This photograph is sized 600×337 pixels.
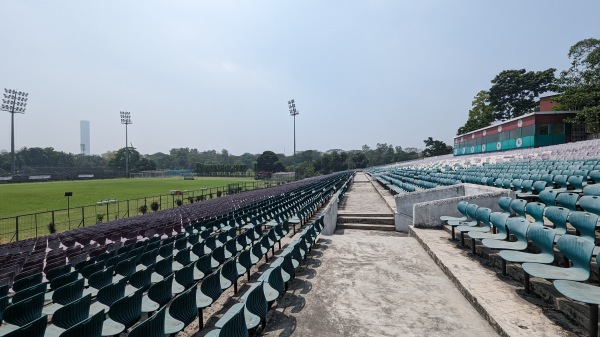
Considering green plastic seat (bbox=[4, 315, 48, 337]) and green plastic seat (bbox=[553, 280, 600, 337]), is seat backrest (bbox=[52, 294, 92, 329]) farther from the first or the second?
green plastic seat (bbox=[553, 280, 600, 337])

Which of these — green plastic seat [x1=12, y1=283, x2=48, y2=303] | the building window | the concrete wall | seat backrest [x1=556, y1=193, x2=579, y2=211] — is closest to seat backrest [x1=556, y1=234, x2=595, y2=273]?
seat backrest [x1=556, y1=193, x2=579, y2=211]

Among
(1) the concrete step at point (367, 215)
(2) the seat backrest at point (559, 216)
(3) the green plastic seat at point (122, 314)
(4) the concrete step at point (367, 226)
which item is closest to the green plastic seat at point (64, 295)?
(3) the green plastic seat at point (122, 314)

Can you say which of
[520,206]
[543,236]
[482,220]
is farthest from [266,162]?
[543,236]

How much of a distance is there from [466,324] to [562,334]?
872 millimetres

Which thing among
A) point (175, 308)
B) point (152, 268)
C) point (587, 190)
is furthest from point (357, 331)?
point (587, 190)

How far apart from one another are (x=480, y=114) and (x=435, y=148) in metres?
13.1

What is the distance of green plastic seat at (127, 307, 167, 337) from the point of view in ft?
7.57

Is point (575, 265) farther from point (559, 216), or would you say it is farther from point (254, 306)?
point (254, 306)

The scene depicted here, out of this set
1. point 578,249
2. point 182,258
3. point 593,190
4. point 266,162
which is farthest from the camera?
point 266,162

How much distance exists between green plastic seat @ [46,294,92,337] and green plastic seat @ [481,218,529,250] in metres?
5.22

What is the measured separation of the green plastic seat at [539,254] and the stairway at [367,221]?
5.43m

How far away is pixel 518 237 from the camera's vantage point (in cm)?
471

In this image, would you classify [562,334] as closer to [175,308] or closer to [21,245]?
[175,308]

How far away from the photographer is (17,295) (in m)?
3.68
